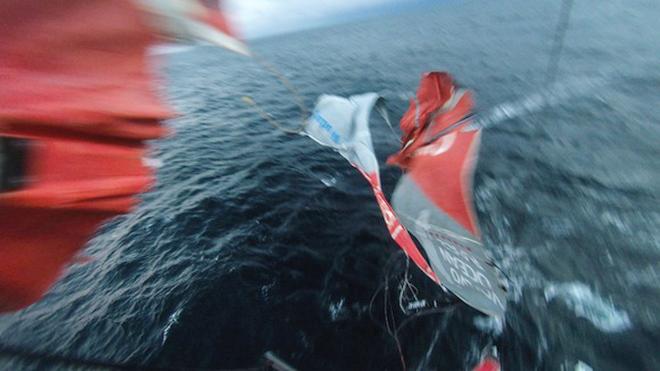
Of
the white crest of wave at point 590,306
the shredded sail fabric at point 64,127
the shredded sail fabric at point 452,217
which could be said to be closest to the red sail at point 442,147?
the shredded sail fabric at point 452,217

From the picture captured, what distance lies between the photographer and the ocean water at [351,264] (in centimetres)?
767

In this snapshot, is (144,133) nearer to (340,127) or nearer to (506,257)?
(340,127)

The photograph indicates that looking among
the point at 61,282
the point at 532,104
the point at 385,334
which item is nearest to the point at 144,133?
the point at 385,334

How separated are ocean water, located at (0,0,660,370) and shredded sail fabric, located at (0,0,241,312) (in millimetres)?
511

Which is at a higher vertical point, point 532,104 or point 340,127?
point 340,127

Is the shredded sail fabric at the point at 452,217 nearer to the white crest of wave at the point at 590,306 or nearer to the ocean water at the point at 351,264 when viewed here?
the ocean water at the point at 351,264

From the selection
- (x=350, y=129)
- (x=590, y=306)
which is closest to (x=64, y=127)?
(x=350, y=129)

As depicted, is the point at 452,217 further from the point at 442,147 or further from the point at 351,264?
the point at 351,264

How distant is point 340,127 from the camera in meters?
8.05

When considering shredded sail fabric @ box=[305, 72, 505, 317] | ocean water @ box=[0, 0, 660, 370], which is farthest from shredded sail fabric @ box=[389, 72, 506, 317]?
ocean water @ box=[0, 0, 660, 370]

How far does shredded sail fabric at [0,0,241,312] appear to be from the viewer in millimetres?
2258

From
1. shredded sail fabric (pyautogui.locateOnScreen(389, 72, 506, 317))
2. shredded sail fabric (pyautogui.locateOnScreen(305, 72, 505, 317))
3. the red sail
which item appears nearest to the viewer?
shredded sail fabric (pyautogui.locateOnScreen(389, 72, 506, 317))

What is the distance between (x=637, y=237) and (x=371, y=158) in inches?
375

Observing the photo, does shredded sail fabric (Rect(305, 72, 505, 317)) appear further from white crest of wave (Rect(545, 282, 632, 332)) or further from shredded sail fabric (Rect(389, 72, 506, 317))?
white crest of wave (Rect(545, 282, 632, 332))
